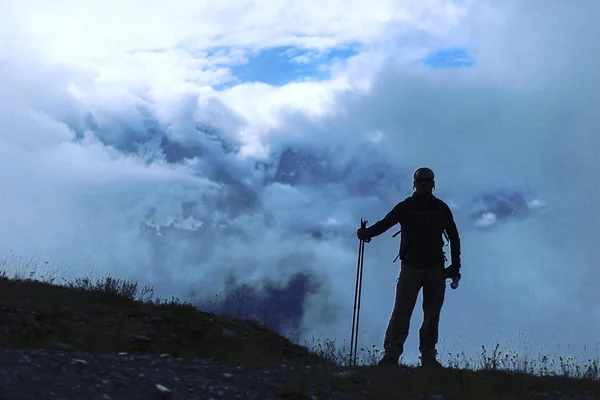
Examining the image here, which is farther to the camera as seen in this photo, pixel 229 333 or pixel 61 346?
pixel 229 333

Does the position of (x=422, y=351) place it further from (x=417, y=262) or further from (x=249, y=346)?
(x=249, y=346)

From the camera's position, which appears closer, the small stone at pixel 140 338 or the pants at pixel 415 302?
the pants at pixel 415 302

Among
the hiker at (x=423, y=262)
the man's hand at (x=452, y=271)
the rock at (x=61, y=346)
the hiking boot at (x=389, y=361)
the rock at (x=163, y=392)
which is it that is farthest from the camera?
the man's hand at (x=452, y=271)

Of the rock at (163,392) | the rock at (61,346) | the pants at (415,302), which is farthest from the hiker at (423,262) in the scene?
the rock at (61,346)

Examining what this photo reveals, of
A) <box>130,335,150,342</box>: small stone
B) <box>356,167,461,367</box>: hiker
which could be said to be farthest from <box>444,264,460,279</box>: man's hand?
<box>130,335,150,342</box>: small stone

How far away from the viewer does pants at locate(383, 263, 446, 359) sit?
10312 mm

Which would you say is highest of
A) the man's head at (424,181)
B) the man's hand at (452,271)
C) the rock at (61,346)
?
the man's head at (424,181)

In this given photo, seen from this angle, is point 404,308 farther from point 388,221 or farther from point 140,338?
point 140,338

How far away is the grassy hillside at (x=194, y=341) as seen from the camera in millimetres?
8680

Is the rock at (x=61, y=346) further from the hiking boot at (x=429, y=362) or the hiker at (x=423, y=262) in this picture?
the hiking boot at (x=429, y=362)

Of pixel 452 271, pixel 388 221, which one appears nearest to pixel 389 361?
pixel 452 271

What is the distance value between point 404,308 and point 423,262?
755 mm

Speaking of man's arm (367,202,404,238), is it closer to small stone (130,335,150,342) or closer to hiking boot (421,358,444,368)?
hiking boot (421,358,444,368)

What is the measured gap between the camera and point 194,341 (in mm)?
12578
